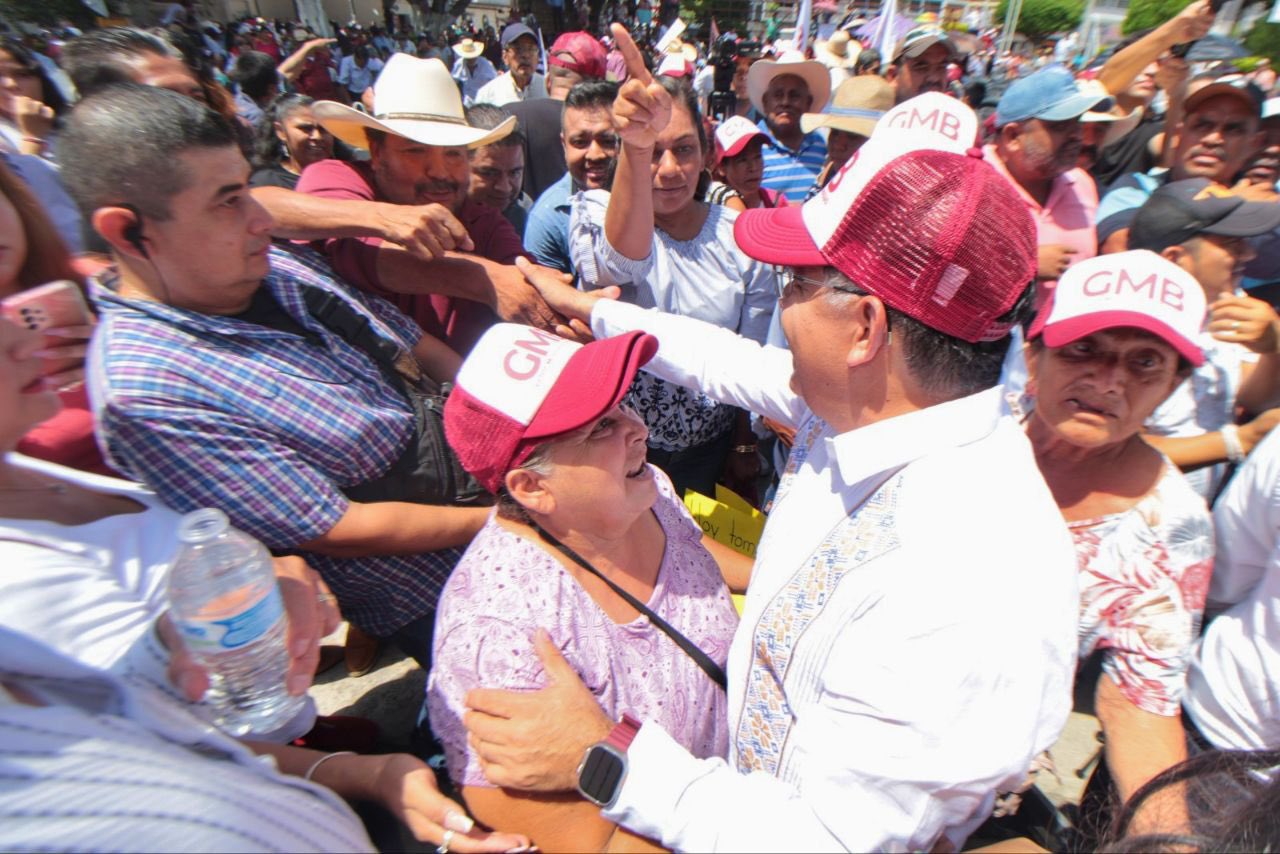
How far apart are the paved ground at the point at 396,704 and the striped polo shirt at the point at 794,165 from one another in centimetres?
352

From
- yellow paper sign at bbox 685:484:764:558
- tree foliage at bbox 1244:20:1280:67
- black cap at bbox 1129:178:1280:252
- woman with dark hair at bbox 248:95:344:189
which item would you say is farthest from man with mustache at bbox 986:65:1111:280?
tree foliage at bbox 1244:20:1280:67

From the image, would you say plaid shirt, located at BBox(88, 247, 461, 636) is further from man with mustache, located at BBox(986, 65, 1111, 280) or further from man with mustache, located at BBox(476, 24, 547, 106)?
man with mustache, located at BBox(476, 24, 547, 106)

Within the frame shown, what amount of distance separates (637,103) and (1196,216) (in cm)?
206

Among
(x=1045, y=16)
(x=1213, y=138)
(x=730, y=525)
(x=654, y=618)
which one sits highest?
(x=1045, y=16)

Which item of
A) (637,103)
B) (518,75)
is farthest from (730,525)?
(518,75)

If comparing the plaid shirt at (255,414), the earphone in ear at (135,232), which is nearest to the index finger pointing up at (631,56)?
the plaid shirt at (255,414)

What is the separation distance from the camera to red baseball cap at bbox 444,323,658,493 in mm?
1455

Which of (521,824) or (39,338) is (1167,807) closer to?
(521,824)

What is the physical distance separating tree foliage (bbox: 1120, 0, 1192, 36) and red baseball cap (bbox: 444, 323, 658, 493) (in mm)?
23279

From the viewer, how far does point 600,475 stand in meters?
1.54

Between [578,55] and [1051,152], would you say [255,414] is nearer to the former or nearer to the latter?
[1051,152]

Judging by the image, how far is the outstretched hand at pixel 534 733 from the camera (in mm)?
1249

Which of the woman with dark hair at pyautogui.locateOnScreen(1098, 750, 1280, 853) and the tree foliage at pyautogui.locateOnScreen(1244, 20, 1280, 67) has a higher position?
the tree foliage at pyautogui.locateOnScreen(1244, 20, 1280, 67)

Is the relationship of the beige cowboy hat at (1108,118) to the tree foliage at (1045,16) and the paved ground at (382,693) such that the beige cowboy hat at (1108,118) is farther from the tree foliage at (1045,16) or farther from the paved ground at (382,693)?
the tree foliage at (1045,16)
